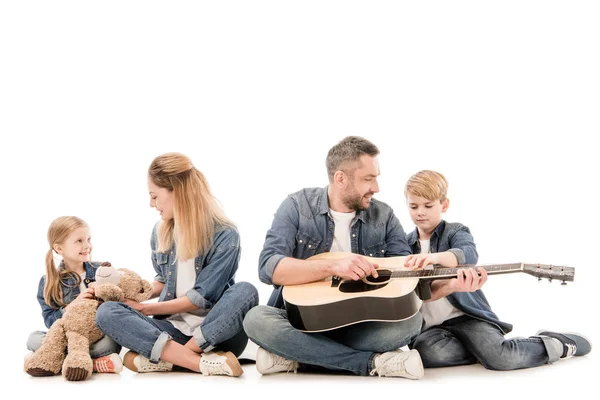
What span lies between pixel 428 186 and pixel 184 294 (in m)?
1.19

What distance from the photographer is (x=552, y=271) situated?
9.43 feet

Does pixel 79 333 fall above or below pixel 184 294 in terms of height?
below

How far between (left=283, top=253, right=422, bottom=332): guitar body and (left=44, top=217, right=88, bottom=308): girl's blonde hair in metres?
1.14

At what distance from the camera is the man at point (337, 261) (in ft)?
10.1

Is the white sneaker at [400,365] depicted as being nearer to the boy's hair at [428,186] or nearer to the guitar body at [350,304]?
the guitar body at [350,304]

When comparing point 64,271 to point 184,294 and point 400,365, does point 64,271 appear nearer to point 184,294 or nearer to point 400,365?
point 184,294

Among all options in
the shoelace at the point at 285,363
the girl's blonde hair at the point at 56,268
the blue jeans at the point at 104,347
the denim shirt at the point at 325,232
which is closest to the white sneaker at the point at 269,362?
the shoelace at the point at 285,363

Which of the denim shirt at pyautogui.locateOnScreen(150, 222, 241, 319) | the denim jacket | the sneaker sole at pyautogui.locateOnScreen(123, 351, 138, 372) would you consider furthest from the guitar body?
the sneaker sole at pyautogui.locateOnScreen(123, 351, 138, 372)

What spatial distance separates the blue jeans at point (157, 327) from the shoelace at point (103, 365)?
0.11 m

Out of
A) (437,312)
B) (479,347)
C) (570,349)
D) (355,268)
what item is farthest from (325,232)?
(570,349)

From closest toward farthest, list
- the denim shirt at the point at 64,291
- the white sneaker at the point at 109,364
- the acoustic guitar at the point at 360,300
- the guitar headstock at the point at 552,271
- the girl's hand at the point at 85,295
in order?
the guitar headstock at the point at 552,271
the acoustic guitar at the point at 360,300
the white sneaker at the point at 109,364
the girl's hand at the point at 85,295
the denim shirt at the point at 64,291

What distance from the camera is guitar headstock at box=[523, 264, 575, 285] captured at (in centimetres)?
286

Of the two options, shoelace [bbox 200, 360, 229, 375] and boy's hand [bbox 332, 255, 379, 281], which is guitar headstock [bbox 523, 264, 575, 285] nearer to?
boy's hand [bbox 332, 255, 379, 281]

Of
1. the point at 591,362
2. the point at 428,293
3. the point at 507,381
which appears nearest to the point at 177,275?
the point at 428,293
